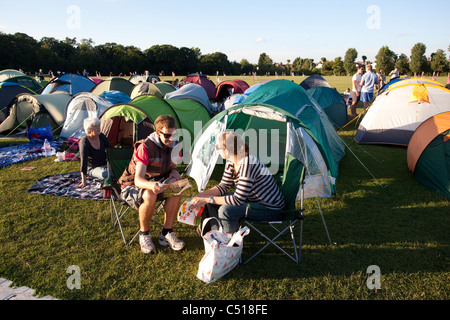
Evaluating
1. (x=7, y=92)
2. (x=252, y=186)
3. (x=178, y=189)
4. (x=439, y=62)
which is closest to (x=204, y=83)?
(x=7, y=92)

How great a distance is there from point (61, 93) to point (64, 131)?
1.98 meters

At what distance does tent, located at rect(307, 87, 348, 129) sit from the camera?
10.7 metres

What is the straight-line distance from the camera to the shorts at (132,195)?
3664mm

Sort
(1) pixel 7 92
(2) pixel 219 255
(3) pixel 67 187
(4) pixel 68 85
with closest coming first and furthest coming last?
1. (2) pixel 219 255
2. (3) pixel 67 187
3. (1) pixel 7 92
4. (4) pixel 68 85

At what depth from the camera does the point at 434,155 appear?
5457mm

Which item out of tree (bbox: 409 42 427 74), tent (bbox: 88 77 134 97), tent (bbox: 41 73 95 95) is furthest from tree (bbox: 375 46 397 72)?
tent (bbox: 41 73 95 95)

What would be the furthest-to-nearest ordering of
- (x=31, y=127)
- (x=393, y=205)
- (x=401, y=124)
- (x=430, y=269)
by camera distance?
(x=31, y=127) → (x=401, y=124) → (x=393, y=205) → (x=430, y=269)

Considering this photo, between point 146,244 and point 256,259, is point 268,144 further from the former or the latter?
point 146,244

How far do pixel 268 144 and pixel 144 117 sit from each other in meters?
2.91

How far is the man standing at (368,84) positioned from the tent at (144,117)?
6.26 metres

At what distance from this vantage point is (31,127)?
9516 mm

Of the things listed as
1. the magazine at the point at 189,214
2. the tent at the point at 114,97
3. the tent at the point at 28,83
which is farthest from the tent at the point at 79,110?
the tent at the point at 28,83
